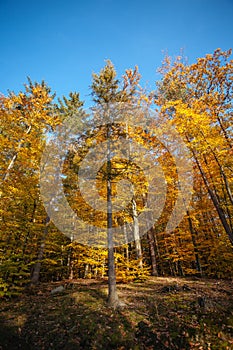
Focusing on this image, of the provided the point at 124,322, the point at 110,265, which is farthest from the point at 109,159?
the point at 124,322

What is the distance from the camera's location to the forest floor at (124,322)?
4406 mm

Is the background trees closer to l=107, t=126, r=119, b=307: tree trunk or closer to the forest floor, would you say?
l=107, t=126, r=119, b=307: tree trunk

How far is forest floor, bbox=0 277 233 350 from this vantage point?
14.5 feet

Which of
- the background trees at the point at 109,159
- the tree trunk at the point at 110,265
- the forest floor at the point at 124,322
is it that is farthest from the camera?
the background trees at the point at 109,159

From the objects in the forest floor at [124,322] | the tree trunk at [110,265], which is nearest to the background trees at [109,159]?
the tree trunk at [110,265]

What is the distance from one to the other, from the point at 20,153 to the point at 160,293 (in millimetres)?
10132

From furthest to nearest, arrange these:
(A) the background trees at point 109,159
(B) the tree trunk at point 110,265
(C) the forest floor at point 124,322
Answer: (A) the background trees at point 109,159 → (B) the tree trunk at point 110,265 → (C) the forest floor at point 124,322

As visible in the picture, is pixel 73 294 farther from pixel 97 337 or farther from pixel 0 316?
pixel 97 337

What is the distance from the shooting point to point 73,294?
25.9ft

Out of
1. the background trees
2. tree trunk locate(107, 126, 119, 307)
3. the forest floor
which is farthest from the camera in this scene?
the background trees

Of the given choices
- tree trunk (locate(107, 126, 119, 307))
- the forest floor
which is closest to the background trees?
tree trunk (locate(107, 126, 119, 307))

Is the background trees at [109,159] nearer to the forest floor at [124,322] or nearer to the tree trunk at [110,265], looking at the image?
the tree trunk at [110,265]

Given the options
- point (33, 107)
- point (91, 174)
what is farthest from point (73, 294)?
point (33, 107)

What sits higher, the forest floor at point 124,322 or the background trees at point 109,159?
the background trees at point 109,159
